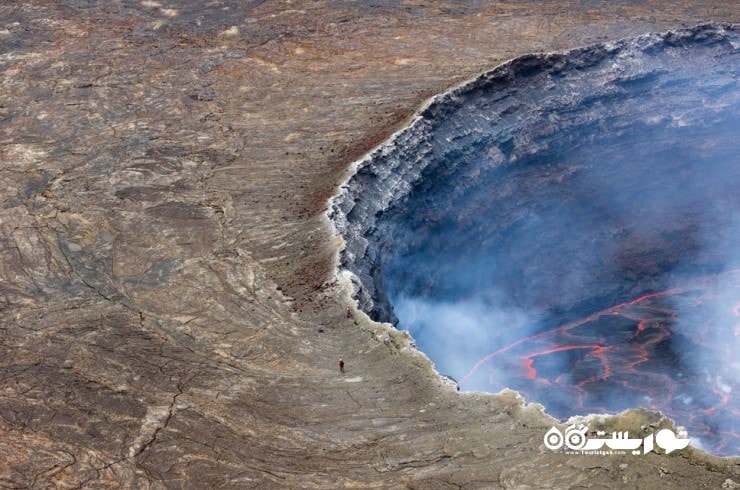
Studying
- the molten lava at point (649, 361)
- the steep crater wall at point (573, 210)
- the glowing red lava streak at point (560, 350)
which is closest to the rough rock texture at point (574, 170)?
the steep crater wall at point (573, 210)

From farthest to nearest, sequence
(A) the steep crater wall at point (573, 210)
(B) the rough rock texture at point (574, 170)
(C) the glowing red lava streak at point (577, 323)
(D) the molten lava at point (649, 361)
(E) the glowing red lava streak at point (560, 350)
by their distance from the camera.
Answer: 1. (C) the glowing red lava streak at point (577, 323)
2. (E) the glowing red lava streak at point (560, 350)
3. (D) the molten lava at point (649, 361)
4. (A) the steep crater wall at point (573, 210)
5. (B) the rough rock texture at point (574, 170)

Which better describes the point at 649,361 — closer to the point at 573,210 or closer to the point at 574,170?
the point at 573,210

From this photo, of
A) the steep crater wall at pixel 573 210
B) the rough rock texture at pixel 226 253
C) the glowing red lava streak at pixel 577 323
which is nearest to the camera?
the rough rock texture at pixel 226 253

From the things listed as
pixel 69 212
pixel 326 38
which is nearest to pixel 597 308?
pixel 326 38

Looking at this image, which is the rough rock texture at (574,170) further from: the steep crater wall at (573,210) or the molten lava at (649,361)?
the molten lava at (649,361)

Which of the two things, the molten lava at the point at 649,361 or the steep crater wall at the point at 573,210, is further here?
the molten lava at the point at 649,361

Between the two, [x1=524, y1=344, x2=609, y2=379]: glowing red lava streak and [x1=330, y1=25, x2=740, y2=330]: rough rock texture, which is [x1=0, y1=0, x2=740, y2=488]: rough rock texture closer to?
[x1=330, y1=25, x2=740, y2=330]: rough rock texture

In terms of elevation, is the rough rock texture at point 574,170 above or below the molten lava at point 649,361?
above

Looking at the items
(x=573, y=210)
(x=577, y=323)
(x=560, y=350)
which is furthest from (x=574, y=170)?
(x=560, y=350)
